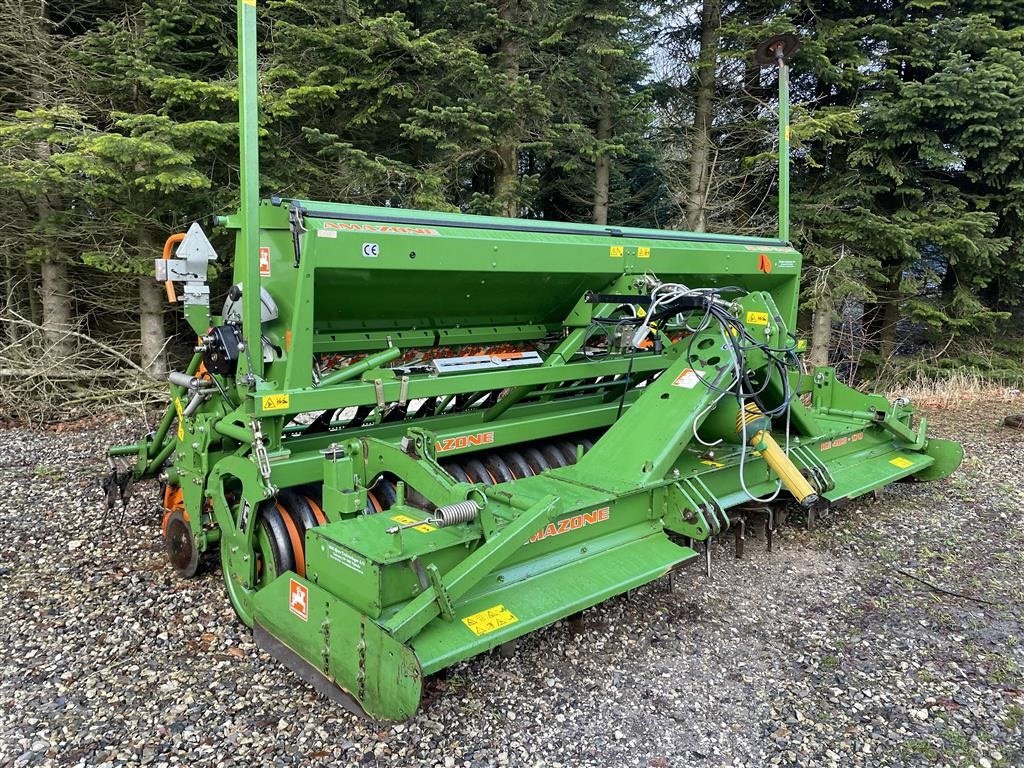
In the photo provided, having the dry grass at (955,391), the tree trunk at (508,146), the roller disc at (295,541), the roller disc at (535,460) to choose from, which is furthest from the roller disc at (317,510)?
the dry grass at (955,391)

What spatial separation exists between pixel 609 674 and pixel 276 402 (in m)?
2.01

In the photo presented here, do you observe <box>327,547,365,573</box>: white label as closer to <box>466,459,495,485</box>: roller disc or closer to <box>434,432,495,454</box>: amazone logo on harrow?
<box>434,432,495,454</box>: amazone logo on harrow

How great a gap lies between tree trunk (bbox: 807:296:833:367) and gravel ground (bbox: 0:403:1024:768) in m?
6.58

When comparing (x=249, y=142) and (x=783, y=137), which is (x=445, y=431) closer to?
(x=249, y=142)

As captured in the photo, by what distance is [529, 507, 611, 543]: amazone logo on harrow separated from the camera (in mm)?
3282

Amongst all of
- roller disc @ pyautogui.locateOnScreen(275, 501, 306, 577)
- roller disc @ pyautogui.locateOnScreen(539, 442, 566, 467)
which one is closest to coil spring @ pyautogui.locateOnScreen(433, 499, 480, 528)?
roller disc @ pyautogui.locateOnScreen(275, 501, 306, 577)

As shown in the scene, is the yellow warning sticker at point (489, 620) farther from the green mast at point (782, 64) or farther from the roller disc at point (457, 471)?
the green mast at point (782, 64)

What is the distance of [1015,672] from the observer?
3346 mm

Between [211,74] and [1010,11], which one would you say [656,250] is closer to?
[211,74]

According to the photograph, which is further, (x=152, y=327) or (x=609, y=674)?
(x=152, y=327)

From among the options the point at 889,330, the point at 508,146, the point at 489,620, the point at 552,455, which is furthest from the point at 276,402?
the point at 889,330

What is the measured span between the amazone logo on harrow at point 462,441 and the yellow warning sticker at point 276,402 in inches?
37.4

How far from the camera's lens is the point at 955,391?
1031cm

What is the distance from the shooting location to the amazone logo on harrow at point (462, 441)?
4.14 meters
